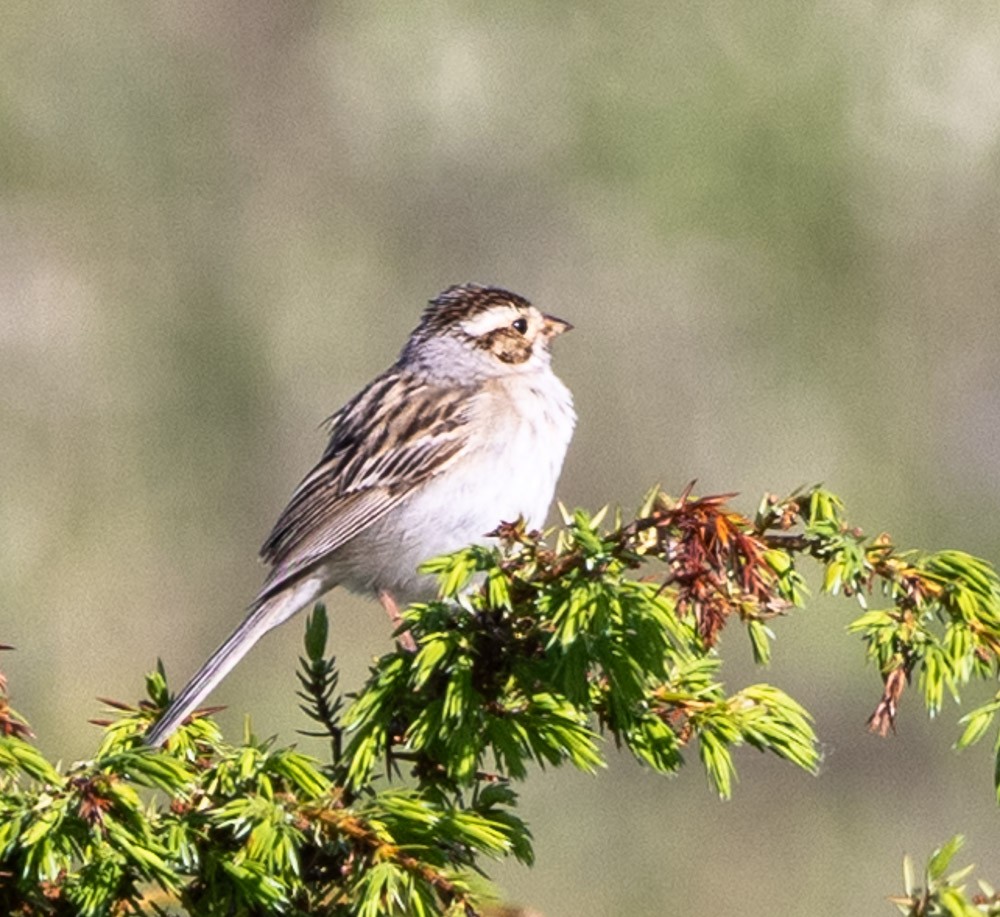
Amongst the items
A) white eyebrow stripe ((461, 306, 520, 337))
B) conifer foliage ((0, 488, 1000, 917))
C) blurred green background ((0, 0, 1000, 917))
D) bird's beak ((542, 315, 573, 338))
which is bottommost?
conifer foliage ((0, 488, 1000, 917))

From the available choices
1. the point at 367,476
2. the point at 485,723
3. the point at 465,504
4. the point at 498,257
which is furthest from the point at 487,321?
the point at 498,257

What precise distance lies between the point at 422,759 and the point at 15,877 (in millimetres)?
593

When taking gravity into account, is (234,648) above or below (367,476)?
below

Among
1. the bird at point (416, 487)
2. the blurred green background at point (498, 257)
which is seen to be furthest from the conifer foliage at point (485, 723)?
the blurred green background at point (498, 257)

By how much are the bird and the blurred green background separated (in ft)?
12.2

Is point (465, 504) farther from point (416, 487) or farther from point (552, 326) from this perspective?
point (552, 326)

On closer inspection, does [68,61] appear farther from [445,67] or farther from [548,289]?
[548,289]

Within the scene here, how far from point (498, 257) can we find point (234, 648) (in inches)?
261

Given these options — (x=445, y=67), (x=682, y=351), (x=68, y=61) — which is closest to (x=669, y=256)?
(x=682, y=351)

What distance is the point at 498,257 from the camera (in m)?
10.9

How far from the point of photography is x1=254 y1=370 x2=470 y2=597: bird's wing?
498cm

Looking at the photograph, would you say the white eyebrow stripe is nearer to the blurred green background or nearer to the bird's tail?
the bird's tail

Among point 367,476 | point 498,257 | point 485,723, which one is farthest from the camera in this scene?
point 498,257

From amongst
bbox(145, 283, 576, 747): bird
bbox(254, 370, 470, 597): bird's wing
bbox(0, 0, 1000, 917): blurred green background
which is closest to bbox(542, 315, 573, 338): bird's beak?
bbox(145, 283, 576, 747): bird
